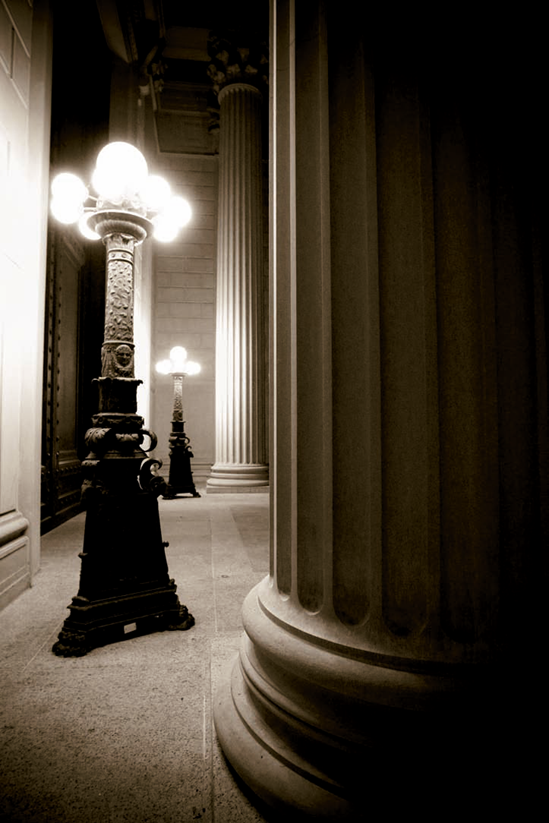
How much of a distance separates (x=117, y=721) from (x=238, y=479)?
8.34m

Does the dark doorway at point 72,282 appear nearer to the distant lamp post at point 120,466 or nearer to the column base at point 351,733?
the distant lamp post at point 120,466

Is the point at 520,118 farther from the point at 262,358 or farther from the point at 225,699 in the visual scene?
the point at 262,358

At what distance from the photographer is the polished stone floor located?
4.96ft

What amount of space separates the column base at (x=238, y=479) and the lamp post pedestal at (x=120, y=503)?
23.1 feet

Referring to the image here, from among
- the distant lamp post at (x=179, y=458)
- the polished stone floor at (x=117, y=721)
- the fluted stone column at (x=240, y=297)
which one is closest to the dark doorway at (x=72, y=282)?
the distant lamp post at (x=179, y=458)

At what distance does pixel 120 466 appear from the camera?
3.02 metres

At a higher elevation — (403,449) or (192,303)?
(192,303)

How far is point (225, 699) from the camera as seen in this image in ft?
6.27

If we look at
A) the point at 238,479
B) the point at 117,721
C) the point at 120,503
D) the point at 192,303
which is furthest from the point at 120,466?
the point at 192,303

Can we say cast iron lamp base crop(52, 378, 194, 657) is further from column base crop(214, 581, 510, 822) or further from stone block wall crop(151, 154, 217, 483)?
stone block wall crop(151, 154, 217, 483)

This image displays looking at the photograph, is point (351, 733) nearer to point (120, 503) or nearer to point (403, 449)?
point (403, 449)

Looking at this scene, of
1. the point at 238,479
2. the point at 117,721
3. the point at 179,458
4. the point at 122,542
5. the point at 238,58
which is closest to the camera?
the point at 117,721

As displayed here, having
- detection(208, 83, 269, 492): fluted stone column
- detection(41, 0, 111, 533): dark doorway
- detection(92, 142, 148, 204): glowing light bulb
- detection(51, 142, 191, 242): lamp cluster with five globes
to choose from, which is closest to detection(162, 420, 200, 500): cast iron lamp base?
detection(208, 83, 269, 492): fluted stone column

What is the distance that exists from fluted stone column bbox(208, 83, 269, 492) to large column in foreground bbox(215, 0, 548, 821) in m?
8.92
